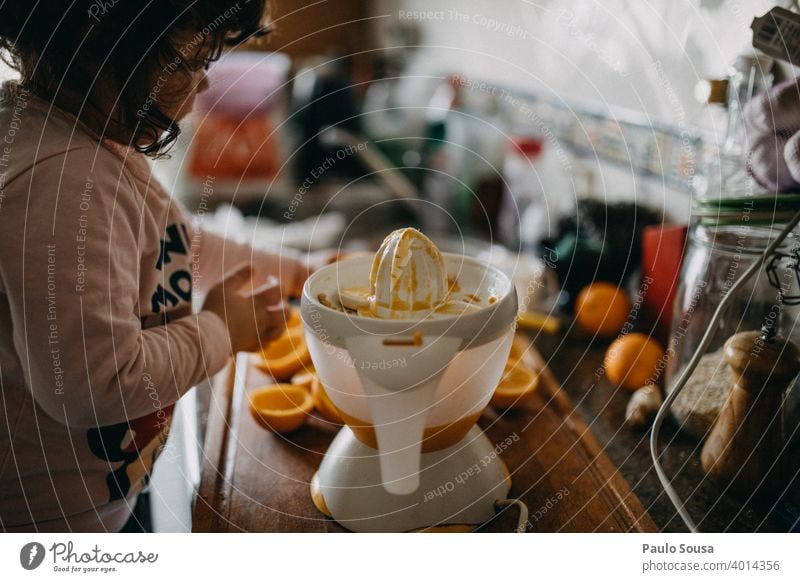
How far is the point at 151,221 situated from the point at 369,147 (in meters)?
0.91

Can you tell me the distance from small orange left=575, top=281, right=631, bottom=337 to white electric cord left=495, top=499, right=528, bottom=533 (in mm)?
244

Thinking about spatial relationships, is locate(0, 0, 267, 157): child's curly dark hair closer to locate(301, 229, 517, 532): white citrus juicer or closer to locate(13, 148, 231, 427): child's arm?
locate(13, 148, 231, 427): child's arm

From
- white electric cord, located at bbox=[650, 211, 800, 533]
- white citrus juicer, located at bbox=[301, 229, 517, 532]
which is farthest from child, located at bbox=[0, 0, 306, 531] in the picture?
white electric cord, located at bbox=[650, 211, 800, 533]

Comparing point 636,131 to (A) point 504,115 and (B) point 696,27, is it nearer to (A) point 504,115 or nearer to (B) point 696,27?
(B) point 696,27

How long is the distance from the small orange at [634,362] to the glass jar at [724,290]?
11mm

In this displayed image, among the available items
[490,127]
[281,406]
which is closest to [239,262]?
[281,406]

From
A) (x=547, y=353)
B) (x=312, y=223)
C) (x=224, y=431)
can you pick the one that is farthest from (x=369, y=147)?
(x=224, y=431)

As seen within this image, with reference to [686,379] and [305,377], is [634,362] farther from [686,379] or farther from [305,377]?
[305,377]

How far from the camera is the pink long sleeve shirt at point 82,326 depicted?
0.31 meters

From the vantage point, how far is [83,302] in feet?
1.00

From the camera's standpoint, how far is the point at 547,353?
1.74 ft

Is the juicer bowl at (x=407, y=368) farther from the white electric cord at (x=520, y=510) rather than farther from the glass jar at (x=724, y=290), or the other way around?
the glass jar at (x=724, y=290)
